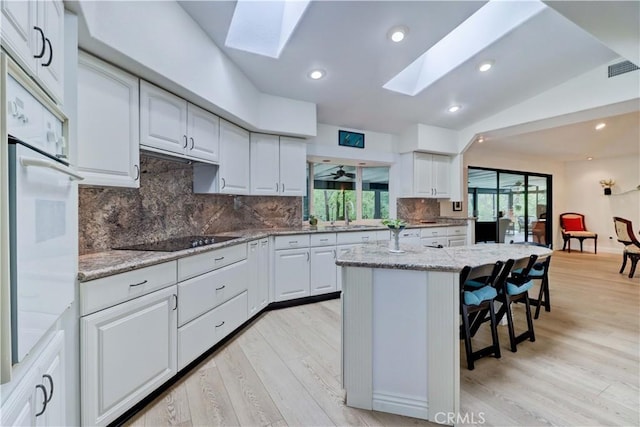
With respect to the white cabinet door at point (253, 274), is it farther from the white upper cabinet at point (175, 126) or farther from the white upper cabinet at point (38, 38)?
the white upper cabinet at point (38, 38)

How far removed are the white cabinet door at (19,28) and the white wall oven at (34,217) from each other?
0.13 metres

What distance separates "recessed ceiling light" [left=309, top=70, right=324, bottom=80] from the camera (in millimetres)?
3168

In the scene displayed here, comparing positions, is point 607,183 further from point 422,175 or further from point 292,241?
point 292,241

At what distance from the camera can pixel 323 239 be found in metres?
3.74

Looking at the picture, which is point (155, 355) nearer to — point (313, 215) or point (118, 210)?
point (118, 210)

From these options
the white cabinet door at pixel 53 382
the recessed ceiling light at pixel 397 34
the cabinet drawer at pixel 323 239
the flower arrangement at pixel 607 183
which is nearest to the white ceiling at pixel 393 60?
the recessed ceiling light at pixel 397 34

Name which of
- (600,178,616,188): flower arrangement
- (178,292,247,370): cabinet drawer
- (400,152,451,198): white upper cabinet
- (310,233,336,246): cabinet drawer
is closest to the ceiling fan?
(400,152,451,198): white upper cabinet

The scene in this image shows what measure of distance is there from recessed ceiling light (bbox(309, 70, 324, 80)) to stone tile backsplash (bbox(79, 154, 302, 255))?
5.40 ft

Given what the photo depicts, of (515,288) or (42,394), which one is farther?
(515,288)

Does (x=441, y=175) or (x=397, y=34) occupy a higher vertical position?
(x=397, y=34)

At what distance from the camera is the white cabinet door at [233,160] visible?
299cm

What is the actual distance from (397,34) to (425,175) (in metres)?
2.75

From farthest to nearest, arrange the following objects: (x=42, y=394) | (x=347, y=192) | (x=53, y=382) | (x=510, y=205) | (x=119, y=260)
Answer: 1. (x=510, y=205)
2. (x=347, y=192)
3. (x=119, y=260)
4. (x=53, y=382)
5. (x=42, y=394)

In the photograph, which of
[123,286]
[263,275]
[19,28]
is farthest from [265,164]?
[19,28]
